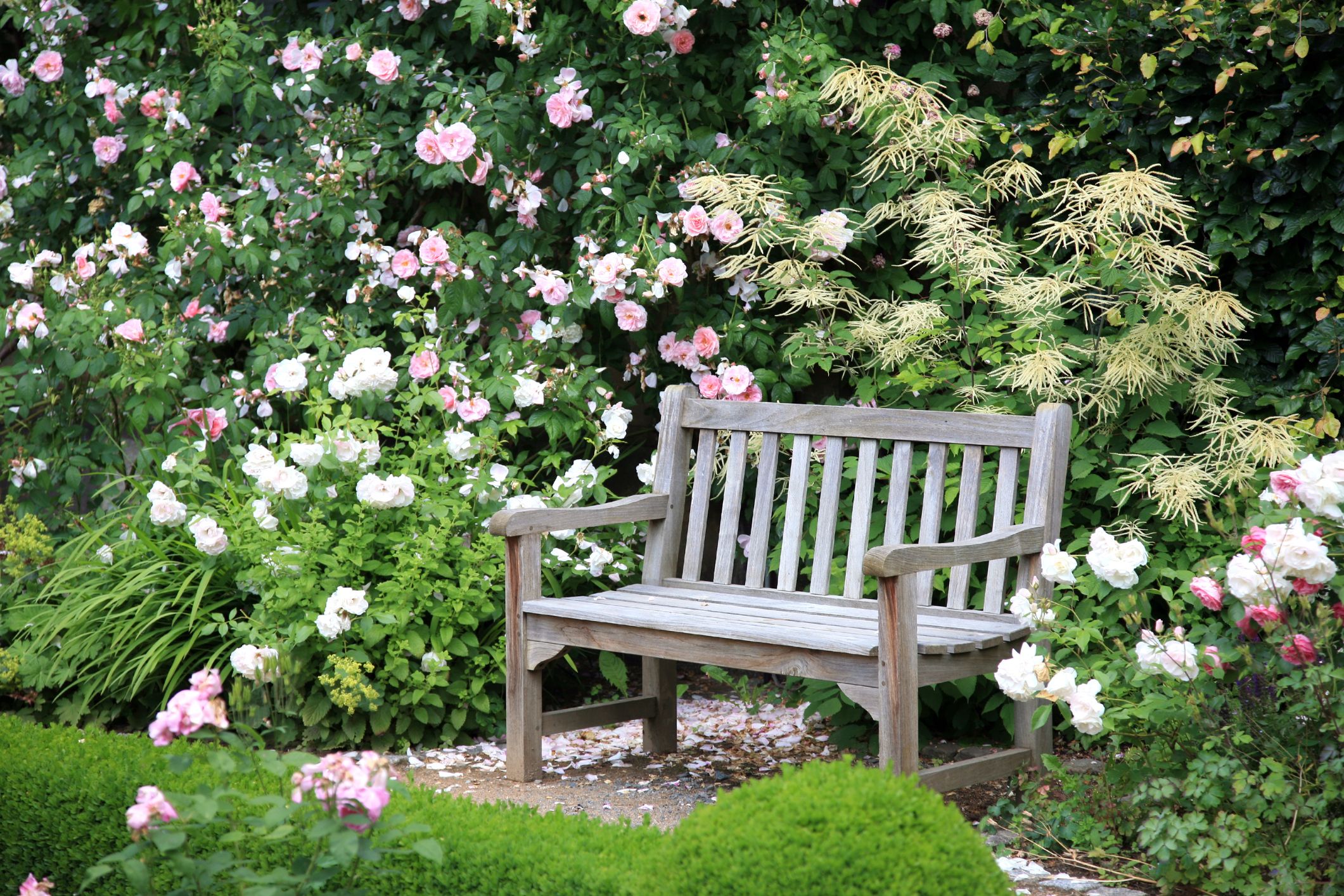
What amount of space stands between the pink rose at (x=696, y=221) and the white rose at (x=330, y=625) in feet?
5.51

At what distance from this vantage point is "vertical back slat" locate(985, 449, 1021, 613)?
11.1 ft

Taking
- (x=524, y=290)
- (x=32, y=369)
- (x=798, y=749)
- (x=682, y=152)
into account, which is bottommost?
(x=798, y=749)

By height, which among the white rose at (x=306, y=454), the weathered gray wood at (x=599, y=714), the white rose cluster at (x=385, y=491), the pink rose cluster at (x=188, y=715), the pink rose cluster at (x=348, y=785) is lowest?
the weathered gray wood at (x=599, y=714)

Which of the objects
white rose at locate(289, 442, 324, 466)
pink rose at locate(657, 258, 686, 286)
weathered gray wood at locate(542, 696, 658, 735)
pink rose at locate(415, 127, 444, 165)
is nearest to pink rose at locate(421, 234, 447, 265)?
pink rose at locate(415, 127, 444, 165)

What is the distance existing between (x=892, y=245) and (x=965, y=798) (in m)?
2.00

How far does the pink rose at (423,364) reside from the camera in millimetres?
4418

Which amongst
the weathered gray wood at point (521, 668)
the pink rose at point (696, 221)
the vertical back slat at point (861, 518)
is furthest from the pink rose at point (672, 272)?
the weathered gray wood at point (521, 668)

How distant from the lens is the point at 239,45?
5.31m

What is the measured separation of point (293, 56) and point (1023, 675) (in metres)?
3.63

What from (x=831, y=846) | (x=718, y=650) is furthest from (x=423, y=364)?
(x=831, y=846)

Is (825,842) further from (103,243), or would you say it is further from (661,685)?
(103,243)

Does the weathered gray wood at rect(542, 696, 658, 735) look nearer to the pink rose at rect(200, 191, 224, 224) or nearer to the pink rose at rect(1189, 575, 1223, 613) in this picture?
the pink rose at rect(1189, 575, 1223, 613)

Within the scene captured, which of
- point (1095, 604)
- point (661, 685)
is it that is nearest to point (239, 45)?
point (661, 685)

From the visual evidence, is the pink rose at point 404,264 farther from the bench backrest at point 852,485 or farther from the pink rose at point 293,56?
the bench backrest at point 852,485
